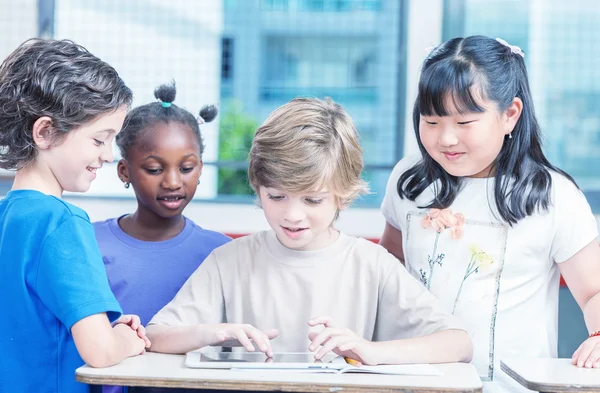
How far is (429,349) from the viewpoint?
4.29 ft

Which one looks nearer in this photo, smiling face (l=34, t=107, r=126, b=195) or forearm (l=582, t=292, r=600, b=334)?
smiling face (l=34, t=107, r=126, b=195)

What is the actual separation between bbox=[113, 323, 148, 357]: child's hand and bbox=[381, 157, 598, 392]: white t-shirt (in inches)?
25.1

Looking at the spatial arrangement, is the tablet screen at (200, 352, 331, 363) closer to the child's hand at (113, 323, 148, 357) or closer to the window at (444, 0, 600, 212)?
the child's hand at (113, 323, 148, 357)

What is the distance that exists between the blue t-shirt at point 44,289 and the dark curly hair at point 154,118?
22.9 inches

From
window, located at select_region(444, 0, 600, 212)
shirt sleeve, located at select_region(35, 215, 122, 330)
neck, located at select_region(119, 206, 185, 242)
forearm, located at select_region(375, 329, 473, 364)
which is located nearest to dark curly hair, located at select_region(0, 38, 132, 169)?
shirt sleeve, located at select_region(35, 215, 122, 330)

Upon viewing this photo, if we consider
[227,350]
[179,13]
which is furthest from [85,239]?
[179,13]

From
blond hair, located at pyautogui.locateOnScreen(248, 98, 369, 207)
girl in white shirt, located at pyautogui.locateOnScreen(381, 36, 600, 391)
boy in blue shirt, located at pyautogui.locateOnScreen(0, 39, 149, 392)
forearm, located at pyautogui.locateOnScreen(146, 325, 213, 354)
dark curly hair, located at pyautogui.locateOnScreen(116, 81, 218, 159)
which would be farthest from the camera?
dark curly hair, located at pyautogui.locateOnScreen(116, 81, 218, 159)

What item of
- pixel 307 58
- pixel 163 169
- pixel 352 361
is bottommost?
pixel 352 361

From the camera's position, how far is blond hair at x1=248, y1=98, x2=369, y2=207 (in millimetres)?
1429

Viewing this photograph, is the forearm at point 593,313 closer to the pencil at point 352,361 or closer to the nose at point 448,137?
the nose at point 448,137

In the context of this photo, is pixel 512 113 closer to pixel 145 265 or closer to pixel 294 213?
pixel 294 213

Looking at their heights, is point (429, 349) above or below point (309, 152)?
below

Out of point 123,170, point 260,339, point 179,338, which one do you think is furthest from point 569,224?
point 123,170

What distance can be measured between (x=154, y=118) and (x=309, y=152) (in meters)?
0.55
